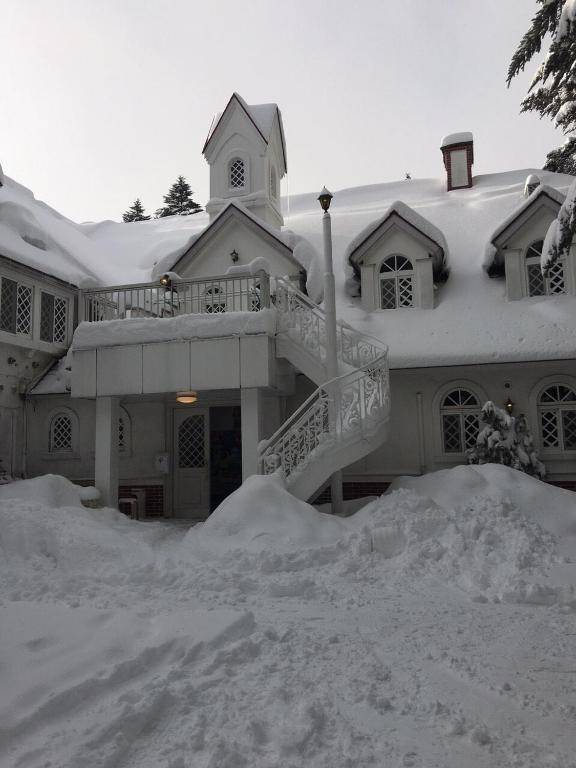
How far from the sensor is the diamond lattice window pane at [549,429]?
40.1ft

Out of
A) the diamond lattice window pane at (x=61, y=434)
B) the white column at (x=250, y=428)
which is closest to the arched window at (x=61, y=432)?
the diamond lattice window pane at (x=61, y=434)

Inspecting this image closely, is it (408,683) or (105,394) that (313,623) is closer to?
(408,683)

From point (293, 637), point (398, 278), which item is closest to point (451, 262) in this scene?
point (398, 278)

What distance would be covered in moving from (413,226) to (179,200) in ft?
115

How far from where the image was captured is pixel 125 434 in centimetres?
1405

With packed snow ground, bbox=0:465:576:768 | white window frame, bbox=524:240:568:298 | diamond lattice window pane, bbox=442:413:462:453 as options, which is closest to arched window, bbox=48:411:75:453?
packed snow ground, bbox=0:465:576:768

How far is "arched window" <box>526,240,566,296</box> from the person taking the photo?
12.8 meters

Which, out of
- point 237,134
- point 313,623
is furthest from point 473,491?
point 237,134

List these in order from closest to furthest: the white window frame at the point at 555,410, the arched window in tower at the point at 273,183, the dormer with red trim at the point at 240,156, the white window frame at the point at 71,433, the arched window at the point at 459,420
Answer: the white window frame at the point at 555,410 < the arched window at the point at 459,420 < the white window frame at the point at 71,433 < the dormer with red trim at the point at 240,156 < the arched window in tower at the point at 273,183

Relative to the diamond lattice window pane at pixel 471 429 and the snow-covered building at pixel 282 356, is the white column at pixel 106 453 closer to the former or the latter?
the snow-covered building at pixel 282 356

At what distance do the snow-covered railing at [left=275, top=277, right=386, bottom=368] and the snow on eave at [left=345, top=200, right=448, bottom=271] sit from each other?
9.53 feet

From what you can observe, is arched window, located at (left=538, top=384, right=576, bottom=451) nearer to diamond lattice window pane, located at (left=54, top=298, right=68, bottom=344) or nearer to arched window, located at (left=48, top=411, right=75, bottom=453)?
arched window, located at (left=48, top=411, right=75, bottom=453)

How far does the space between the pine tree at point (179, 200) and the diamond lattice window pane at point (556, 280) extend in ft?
115

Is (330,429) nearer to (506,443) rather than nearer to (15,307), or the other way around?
(506,443)
